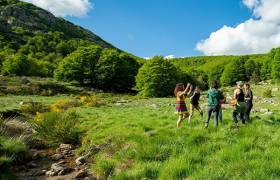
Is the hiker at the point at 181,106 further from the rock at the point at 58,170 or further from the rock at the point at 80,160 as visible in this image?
the rock at the point at 58,170

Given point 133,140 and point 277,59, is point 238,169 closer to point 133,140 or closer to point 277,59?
point 133,140

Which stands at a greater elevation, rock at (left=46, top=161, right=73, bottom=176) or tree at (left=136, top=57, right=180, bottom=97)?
tree at (left=136, top=57, right=180, bottom=97)

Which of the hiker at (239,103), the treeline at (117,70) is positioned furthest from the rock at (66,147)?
the treeline at (117,70)

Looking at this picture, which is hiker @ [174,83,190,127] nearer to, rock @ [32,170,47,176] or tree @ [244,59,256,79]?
rock @ [32,170,47,176]

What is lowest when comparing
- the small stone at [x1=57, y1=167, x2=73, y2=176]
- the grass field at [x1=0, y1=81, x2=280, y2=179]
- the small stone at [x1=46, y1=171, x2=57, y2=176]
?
the small stone at [x1=46, y1=171, x2=57, y2=176]

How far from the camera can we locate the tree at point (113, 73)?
8012cm

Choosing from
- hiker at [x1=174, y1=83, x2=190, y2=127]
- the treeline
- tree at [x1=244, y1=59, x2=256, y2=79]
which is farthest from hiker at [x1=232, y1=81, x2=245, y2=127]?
tree at [x1=244, y1=59, x2=256, y2=79]

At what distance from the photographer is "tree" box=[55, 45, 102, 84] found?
80812 mm

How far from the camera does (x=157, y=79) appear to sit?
2692 inches

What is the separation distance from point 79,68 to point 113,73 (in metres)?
8.08

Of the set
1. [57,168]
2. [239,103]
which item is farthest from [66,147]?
[239,103]

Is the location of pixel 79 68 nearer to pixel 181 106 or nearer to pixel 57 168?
pixel 181 106

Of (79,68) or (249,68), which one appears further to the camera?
(249,68)

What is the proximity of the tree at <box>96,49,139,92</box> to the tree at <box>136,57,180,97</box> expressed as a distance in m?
10.7
